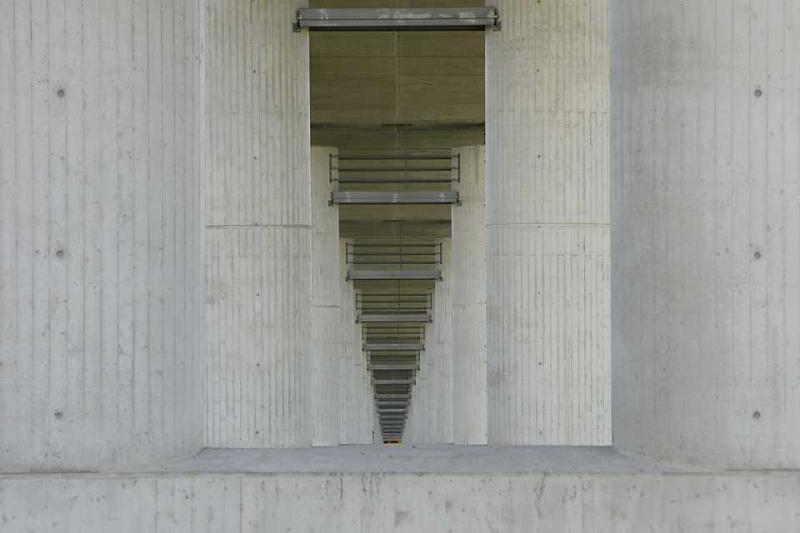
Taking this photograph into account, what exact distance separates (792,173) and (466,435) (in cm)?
2762

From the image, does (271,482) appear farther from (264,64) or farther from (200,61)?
(264,64)

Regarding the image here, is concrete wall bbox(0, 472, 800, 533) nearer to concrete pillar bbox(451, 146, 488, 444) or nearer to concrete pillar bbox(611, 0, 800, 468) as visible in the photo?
concrete pillar bbox(611, 0, 800, 468)

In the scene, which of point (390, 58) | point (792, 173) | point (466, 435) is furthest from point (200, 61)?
point (466, 435)

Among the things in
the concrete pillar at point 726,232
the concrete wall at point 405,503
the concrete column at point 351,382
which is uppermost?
the concrete pillar at point 726,232

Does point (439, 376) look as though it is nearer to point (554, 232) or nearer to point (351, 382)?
point (351, 382)

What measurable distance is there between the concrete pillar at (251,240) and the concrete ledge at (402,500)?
10197mm

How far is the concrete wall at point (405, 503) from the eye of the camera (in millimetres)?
6969

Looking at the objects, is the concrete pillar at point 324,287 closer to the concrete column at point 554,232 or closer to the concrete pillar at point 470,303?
the concrete pillar at point 470,303

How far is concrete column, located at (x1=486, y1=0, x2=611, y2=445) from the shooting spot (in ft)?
58.8

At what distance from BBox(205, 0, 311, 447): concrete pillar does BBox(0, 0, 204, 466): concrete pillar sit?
33.5 feet

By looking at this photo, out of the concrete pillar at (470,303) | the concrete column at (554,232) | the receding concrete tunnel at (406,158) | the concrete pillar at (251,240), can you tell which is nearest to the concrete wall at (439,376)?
the receding concrete tunnel at (406,158)

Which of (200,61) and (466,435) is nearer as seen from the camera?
(200,61)

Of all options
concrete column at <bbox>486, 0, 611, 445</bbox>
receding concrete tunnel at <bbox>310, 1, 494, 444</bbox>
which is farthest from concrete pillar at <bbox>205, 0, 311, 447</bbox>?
concrete column at <bbox>486, 0, 611, 445</bbox>

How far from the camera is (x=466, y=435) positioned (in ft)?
112
